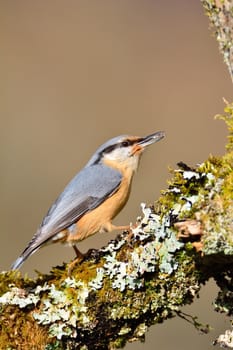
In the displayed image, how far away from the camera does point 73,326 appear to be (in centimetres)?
246

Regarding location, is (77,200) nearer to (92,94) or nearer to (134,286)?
(134,286)

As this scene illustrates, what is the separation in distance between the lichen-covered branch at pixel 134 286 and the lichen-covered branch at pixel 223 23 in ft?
0.93

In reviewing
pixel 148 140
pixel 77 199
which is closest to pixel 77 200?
pixel 77 199

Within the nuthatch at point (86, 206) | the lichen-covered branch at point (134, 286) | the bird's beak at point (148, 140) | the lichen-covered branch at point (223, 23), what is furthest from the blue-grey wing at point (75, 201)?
the lichen-covered branch at point (223, 23)

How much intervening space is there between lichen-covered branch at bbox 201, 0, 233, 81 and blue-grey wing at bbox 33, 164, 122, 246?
1.03 metres

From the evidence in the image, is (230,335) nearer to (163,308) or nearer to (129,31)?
(163,308)

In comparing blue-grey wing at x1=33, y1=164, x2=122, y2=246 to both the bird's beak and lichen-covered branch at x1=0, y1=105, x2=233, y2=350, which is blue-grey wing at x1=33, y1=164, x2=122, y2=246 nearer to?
the bird's beak

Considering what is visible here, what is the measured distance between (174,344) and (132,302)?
2.77 meters

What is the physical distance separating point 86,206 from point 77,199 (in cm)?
5

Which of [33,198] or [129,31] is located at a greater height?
[129,31]

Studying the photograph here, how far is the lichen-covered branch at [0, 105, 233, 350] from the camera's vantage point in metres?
2.40

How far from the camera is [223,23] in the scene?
2770mm

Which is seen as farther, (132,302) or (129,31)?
(129,31)

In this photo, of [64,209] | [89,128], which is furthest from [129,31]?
[64,209]
